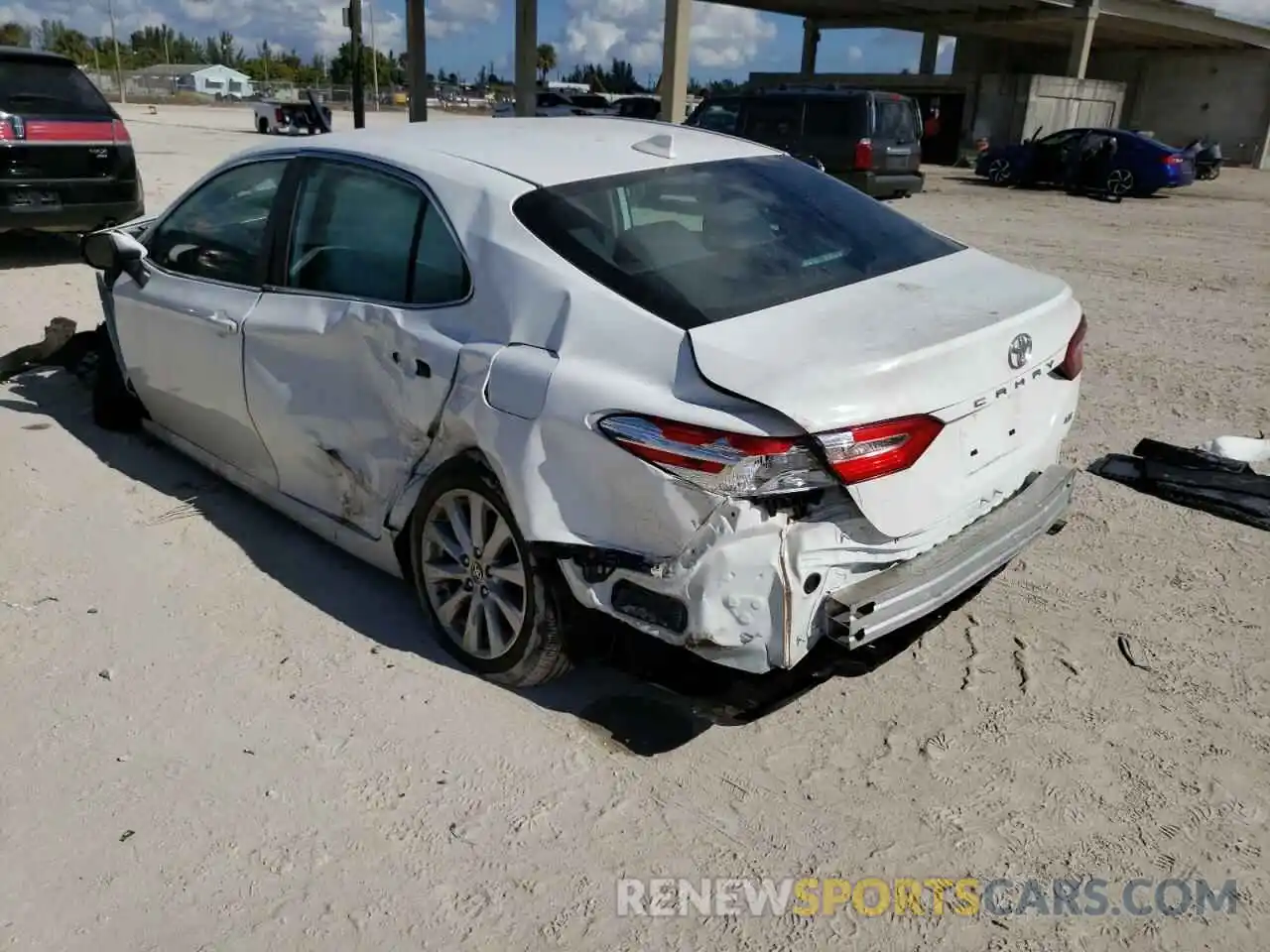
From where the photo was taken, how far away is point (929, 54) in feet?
135

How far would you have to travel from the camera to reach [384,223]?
11.3ft

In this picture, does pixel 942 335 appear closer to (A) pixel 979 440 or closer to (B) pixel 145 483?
(A) pixel 979 440

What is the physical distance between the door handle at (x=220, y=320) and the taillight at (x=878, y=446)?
248 cm

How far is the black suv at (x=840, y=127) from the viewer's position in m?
16.2

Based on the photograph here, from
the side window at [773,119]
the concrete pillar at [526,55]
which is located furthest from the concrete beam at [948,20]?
the side window at [773,119]

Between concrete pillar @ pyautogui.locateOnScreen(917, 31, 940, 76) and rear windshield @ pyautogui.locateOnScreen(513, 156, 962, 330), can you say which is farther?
concrete pillar @ pyautogui.locateOnScreen(917, 31, 940, 76)

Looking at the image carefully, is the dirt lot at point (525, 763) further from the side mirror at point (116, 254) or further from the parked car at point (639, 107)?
the parked car at point (639, 107)

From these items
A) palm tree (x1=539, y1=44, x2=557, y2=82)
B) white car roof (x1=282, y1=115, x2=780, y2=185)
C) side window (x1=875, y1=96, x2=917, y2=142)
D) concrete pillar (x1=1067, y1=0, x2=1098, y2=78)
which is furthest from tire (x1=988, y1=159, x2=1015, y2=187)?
palm tree (x1=539, y1=44, x2=557, y2=82)

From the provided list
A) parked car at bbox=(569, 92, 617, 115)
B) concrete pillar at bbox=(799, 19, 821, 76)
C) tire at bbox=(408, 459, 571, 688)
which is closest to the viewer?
tire at bbox=(408, 459, 571, 688)

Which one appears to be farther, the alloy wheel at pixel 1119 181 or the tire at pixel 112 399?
the alloy wheel at pixel 1119 181

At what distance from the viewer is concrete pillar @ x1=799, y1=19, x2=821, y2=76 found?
130 feet

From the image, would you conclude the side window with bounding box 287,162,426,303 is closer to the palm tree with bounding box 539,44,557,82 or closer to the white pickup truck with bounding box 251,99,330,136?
the white pickup truck with bounding box 251,99,330,136

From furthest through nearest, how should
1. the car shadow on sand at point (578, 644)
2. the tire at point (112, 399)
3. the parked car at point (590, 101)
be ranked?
the parked car at point (590, 101)
the tire at point (112, 399)
the car shadow on sand at point (578, 644)

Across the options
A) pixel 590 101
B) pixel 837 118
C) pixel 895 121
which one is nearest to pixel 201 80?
pixel 590 101
